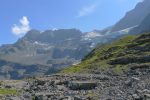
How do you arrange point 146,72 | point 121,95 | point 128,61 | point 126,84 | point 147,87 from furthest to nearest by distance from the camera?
Result: point 128,61 → point 146,72 → point 126,84 → point 147,87 → point 121,95

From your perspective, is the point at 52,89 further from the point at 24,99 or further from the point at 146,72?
the point at 146,72

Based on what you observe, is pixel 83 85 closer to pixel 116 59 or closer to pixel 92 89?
pixel 92 89

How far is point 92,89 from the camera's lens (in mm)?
56188

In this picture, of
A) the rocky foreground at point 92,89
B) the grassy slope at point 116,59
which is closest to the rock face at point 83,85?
the rocky foreground at point 92,89

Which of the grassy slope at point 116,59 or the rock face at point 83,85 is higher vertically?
the grassy slope at point 116,59

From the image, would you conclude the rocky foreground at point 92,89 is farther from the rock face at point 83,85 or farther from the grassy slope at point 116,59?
the grassy slope at point 116,59

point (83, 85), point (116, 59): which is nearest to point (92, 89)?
point (83, 85)

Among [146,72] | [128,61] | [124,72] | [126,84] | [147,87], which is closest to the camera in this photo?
[147,87]

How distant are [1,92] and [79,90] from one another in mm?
10877

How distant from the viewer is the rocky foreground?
45659mm

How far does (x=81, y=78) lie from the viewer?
2697 inches

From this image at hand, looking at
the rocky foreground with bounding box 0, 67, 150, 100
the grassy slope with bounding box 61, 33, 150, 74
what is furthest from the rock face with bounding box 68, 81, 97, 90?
the grassy slope with bounding box 61, 33, 150, 74

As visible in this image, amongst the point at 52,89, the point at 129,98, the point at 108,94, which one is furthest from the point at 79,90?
the point at 129,98

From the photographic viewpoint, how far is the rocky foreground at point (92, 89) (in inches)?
1798
